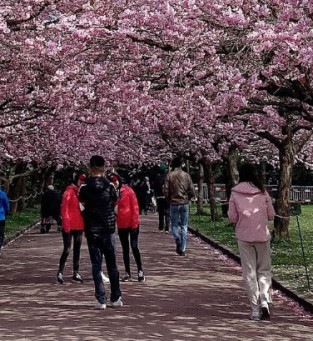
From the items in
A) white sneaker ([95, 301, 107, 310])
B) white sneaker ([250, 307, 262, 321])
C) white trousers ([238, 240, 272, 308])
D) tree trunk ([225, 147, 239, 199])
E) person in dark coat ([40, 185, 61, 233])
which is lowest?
white sneaker ([250, 307, 262, 321])

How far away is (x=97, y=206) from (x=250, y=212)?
2042 mm

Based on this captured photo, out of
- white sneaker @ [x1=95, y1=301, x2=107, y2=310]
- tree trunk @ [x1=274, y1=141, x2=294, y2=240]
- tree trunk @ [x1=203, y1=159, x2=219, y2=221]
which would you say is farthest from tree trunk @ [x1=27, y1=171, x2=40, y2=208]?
white sneaker @ [x1=95, y1=301, x2=107, y2=310]

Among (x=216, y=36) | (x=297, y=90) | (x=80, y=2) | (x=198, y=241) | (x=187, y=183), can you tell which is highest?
(x=80, y=2)

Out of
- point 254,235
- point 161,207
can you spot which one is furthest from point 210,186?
point 254,235

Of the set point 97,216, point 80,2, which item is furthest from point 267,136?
point 97,216

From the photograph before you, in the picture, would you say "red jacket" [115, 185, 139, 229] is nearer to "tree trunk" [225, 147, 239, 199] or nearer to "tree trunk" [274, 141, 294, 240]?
"tree trunk" [274, 141, 294, 240]

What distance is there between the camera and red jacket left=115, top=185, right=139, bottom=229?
13555mm

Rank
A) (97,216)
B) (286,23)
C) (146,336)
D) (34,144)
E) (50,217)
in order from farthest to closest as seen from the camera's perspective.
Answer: (34,144)
(50,217)
(97,216)
(286,23)
(146,336)

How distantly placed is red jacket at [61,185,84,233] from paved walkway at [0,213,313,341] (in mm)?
949

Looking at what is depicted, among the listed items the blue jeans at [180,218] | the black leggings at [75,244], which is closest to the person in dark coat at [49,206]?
the blue jeans at [180,218]

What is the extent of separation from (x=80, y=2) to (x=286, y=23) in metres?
5.07

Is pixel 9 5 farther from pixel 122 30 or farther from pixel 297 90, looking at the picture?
pixel 297 90

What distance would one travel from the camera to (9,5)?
13.2 meters

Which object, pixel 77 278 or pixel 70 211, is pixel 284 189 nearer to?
pixel 77 278
